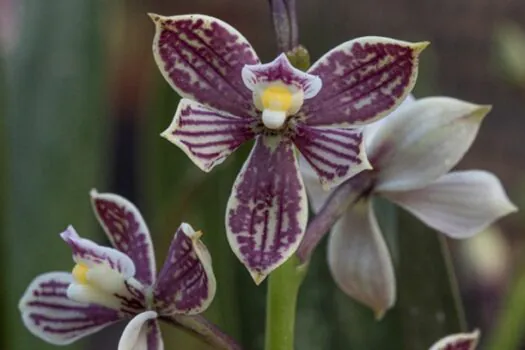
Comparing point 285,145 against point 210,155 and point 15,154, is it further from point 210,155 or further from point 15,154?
point 15,154

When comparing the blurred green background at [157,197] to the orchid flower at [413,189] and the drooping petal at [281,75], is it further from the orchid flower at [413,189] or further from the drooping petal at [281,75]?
the drooping petal at [281,75]

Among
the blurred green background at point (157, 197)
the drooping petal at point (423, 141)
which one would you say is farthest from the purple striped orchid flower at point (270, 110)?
the blurred green background at point (157, 197)

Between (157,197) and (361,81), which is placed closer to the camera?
(361,81)

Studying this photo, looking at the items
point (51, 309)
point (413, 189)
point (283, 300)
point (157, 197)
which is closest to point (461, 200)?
point (413, 189)

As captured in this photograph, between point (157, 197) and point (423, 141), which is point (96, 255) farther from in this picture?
point (157, 197)

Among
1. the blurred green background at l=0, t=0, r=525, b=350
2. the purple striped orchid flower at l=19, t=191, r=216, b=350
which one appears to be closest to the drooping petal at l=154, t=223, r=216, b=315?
the purple striped orchid flower at l=19, t=191, r=216, b=350

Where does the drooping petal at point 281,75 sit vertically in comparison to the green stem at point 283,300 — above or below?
above
